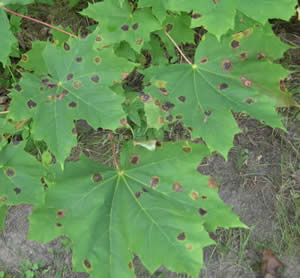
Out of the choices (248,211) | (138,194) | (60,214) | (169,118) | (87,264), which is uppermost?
(169,118)

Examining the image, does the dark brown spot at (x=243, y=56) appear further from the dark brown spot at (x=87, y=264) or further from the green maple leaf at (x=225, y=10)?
the dark brown spot at (x=87, y=264)

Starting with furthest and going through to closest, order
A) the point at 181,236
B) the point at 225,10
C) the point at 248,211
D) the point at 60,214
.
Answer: the point at 248,211 < the point at 60,214 < the point at 181,236 < the point at 225,10

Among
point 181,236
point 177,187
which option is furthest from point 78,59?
point 181,236

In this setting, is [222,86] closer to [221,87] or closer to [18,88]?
[221,87]

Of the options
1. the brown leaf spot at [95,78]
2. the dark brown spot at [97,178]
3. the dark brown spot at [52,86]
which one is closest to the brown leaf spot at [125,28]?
the brown leaf spot at [95,78]

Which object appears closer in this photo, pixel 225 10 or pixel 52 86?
pixel 225 10

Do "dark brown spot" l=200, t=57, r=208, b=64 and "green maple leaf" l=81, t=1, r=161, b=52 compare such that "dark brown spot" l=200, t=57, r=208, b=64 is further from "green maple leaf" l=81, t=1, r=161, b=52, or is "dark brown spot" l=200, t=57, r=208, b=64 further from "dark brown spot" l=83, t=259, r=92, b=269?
"dark brown spot" l=83, t=259, r=92, b=269

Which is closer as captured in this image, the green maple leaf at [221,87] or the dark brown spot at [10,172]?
the green maple leaf at [221,87]
